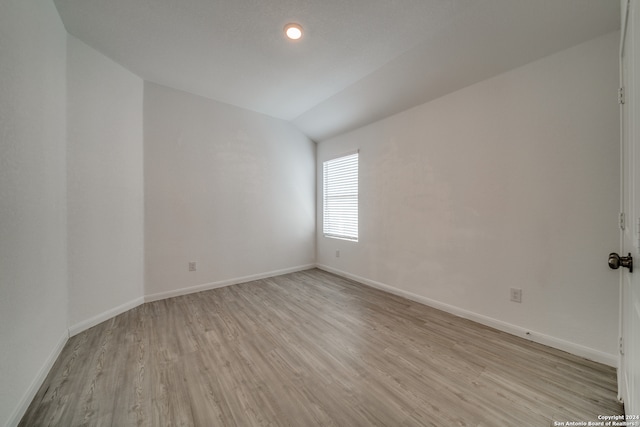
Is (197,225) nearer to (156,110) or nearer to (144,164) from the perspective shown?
(144,164)

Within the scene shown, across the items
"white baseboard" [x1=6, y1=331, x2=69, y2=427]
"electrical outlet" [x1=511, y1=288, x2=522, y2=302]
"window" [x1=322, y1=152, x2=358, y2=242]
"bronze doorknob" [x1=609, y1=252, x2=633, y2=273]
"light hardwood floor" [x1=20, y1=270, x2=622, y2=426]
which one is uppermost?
"window" [x1=322, y1=152, x2=358, y2=242]

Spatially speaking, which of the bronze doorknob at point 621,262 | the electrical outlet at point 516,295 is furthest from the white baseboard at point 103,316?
the electrical outlet at point 516,295

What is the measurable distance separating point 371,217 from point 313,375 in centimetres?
228

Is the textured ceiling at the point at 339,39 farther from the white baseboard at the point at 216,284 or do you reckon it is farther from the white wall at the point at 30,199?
the white baseboard at the point at 216,284

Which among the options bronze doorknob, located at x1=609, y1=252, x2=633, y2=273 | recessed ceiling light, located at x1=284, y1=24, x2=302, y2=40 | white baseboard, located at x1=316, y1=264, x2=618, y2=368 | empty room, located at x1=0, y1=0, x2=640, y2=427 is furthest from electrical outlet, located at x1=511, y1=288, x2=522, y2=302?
recessed ceiling light, located at x1=284, y1=24, x2=302, y2=40

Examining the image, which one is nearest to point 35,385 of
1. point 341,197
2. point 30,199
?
point 30,199

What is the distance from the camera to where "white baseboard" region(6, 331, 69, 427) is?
4.07 ft

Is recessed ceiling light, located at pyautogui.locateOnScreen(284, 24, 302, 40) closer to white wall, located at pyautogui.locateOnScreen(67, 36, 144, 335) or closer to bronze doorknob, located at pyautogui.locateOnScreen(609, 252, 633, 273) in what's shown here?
white wall, located at pyautogui.locateOnScreen(67, 36, 144, 335)

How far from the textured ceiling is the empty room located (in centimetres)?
2

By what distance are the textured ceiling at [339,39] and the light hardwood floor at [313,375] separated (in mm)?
2483

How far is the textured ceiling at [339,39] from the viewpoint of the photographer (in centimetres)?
173

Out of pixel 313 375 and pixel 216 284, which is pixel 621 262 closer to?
pixel 313 375

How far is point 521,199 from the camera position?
6.68 feet

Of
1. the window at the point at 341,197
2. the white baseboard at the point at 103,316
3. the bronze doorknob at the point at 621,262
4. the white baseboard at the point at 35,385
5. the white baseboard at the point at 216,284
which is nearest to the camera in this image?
the bronze doorknob at the point at 621,262
